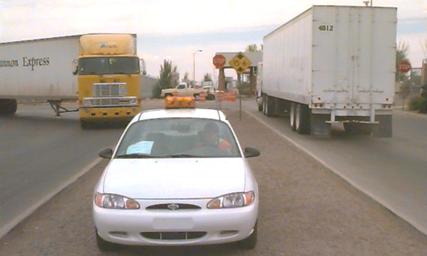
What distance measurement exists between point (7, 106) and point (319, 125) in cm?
2183

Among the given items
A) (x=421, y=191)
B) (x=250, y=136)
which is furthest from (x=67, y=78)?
(x=421, y=191)

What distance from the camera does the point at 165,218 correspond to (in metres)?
5.50

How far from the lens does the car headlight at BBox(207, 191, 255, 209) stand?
18.5 ft

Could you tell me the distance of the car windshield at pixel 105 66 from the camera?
23312 millimetres

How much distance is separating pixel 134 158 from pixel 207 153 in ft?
2.60

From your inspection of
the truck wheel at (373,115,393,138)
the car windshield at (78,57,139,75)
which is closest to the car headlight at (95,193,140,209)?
the truck wheel at (373,115,393,138)

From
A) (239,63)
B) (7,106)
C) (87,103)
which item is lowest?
(7,106)

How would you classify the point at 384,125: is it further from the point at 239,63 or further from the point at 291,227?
the point at 291,227

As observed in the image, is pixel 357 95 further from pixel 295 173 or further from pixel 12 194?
pixel 12 194

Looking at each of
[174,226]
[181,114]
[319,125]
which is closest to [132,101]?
[319,125]

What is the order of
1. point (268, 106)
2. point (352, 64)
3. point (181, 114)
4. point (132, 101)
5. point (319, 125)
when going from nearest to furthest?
point (181, 114) < point (352, 64) < point (319, 125) < point (132, 101) < point (268, 106)

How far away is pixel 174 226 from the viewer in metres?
5.51

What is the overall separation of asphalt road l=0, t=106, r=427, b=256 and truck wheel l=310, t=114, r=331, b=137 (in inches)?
355

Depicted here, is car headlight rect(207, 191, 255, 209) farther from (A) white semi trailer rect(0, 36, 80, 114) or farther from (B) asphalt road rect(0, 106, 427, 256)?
(A) white semi trailer rect(0, 36, 80, 114)
